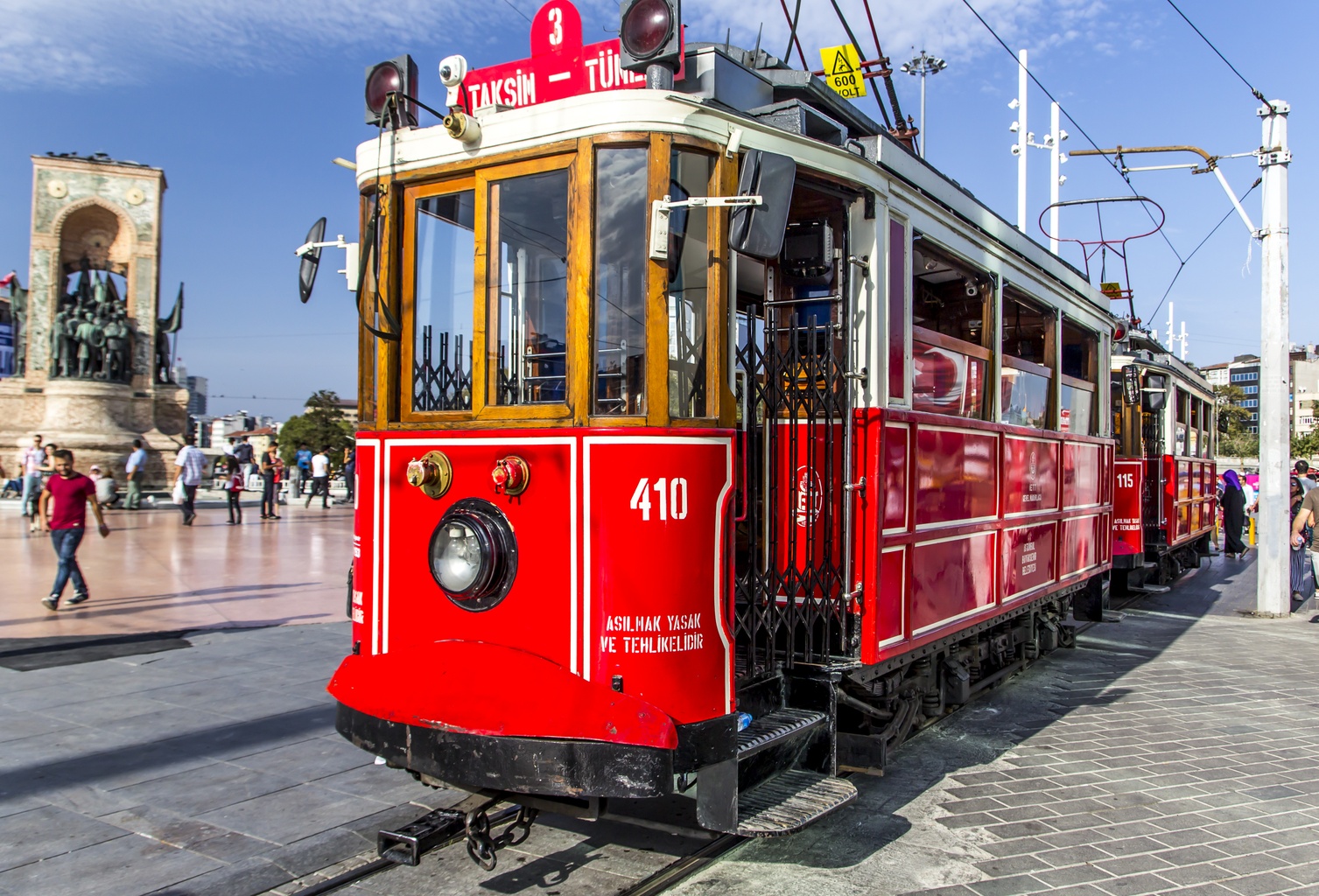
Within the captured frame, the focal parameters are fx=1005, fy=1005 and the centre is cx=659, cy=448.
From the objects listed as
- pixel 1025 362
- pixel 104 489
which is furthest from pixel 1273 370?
pixel 104 489

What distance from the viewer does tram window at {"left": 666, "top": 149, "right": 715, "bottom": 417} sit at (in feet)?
12.7

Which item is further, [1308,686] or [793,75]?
[1308,686]

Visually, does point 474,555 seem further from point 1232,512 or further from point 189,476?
point 1232,512

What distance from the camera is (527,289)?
4066mm

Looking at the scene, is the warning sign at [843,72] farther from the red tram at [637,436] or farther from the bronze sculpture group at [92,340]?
the bronze sculpture group at [92,340]

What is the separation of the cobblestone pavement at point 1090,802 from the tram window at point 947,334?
2057 millimetres

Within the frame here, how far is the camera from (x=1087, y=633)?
35.1ft

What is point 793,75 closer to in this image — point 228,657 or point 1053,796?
point 1053,796

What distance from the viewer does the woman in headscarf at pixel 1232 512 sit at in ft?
62.6

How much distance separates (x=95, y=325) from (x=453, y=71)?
28.4 metres

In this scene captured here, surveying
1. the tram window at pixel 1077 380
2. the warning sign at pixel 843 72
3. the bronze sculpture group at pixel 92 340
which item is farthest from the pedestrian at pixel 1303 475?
the bronze sculpture group at pixel 92 340

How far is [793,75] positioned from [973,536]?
2.87 meters

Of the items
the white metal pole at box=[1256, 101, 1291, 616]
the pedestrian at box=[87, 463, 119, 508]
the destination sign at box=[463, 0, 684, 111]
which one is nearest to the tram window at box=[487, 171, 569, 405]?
the destination sign at box=[463, 0, 684, 111]

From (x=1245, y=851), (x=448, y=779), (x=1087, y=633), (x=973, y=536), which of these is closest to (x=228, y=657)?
(x=448, y=779)
